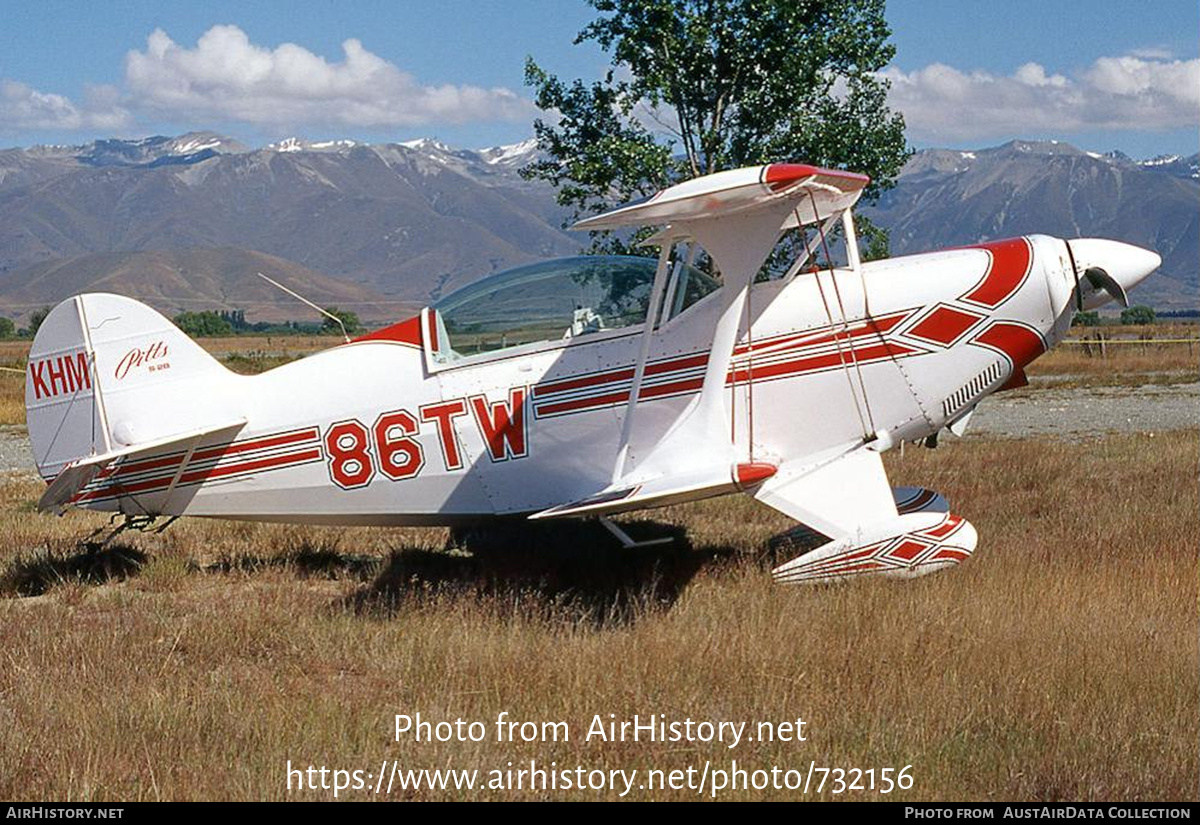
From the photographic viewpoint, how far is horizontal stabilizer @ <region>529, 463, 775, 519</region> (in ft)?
21.6

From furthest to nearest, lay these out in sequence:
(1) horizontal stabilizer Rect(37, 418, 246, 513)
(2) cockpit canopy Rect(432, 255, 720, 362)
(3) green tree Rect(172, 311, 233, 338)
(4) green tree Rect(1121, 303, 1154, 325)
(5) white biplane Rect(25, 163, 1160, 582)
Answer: (3) green tree Rect(172, 311, 233, 338)
(4) green tree Rect(1121, 303, 1154, 325)
(1) horizontal stabilizer Rect(37, 418, 246, 513)
(2) cockpit canopy Rect(432, 255, 720, 362)
(5) white biplane Rect(25, 163, 1160, 582)

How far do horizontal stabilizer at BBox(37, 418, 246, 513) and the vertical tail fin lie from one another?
73mm

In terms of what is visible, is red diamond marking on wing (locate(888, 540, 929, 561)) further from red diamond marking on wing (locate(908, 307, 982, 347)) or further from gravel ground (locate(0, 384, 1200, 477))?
gravel ground (locate(0, 384, 1200, 477))

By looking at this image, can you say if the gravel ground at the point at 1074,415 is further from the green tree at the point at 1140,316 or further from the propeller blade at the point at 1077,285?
the green tree at the point at 1140,316

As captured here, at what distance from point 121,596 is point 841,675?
4814 mm

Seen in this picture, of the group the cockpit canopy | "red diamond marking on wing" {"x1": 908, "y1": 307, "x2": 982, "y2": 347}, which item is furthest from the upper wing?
"red diamond marking on wing" {"x1": 908, "y1": 307, "x2": 982, "y2": 347}

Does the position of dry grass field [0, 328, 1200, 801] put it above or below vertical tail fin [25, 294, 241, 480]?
below

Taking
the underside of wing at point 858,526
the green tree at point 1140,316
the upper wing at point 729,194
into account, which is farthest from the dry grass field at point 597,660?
the green tree at point 1140,316

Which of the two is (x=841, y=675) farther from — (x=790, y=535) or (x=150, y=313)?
(x=150, y=313)

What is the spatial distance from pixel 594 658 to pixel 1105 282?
3.97m

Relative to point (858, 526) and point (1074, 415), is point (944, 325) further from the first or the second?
point (1074, 415)

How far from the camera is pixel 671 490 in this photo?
6.58 metres

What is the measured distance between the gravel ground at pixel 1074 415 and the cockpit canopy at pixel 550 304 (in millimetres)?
10274
